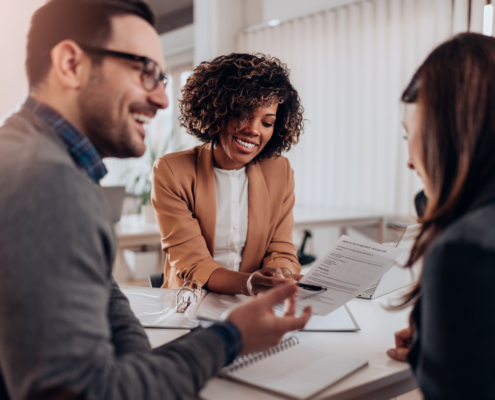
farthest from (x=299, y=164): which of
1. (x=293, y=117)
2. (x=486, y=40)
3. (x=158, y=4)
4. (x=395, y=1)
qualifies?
(x=486, y=40)

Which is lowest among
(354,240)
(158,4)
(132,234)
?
(132,234)

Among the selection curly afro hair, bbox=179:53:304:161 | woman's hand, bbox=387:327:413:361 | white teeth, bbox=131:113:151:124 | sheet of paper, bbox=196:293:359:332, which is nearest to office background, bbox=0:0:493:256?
curly afro hair, bbox=179:53:304:161

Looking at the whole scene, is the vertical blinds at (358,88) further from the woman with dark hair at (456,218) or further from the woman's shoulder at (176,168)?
the woman with dark hair at (456,218)

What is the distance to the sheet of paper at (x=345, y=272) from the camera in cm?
107

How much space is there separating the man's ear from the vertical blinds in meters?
2.98

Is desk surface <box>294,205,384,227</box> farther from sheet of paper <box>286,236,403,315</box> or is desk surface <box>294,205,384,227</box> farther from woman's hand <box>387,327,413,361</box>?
woman's hand <box>387,327,413,361</box>

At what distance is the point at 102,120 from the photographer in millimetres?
733

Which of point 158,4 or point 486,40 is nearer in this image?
point 486,40

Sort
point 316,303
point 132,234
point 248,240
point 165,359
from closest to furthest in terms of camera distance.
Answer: point 165,359 < point 316,303 < point 248,240 < point 132,234

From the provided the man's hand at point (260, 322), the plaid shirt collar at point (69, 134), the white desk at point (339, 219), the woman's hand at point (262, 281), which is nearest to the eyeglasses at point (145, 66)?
the plaid shirt collar at point (69, 134)

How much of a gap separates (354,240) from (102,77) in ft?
2.47

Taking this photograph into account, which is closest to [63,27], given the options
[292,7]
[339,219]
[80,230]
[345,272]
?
[80,230]

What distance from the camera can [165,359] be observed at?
2.14 ft

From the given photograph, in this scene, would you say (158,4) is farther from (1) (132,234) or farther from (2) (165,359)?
(2) (165,359)
